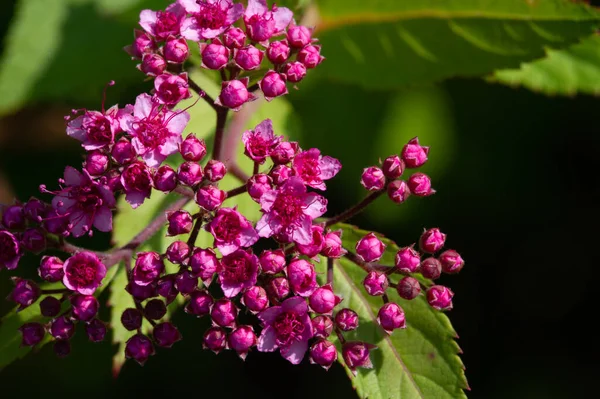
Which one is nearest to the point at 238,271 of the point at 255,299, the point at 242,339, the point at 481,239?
the point at 255,299

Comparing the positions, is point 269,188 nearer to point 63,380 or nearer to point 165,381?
point 165,381

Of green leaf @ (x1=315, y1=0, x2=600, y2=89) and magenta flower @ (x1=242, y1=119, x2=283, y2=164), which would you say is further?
green leaf @ (x1=315, y1=0, x2=600, y2=89)

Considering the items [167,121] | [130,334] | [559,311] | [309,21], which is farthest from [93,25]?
[559,311]

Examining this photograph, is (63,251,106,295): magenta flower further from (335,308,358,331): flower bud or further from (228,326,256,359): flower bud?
(335,308,358,331): flower bud

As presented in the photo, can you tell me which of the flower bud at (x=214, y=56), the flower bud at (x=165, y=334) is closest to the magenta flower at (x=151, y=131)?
the flower bud at (x=214, y=56)

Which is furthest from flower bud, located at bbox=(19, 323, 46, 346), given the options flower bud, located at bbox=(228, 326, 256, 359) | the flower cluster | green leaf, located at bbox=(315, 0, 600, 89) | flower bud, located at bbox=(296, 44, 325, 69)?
green leaf, located at bbox=(315, 0, 600, 89)

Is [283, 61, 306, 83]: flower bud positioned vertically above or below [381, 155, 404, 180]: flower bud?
above
